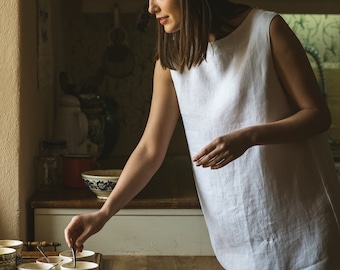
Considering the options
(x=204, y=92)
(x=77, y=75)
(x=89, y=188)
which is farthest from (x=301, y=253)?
(x=77, y=75)

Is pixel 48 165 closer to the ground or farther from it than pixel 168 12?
closer to the ground

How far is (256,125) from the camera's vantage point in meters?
1.58

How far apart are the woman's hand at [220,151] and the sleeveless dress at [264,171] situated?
0.65 ft

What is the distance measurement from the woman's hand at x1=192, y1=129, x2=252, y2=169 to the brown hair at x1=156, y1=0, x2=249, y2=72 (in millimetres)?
287

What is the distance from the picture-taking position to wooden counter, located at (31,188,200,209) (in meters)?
2.24

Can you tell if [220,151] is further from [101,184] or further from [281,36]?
[101,184]

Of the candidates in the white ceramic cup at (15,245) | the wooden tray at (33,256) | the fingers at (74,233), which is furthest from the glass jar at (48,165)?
the fingers at (74,233)

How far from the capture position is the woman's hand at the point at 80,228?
5.34 feet

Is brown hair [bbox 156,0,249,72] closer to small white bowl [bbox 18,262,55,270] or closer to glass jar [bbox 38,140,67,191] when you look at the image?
small white bowl [bbox 18,262,55,270]

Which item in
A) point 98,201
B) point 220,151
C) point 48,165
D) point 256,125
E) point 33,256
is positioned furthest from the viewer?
point 48,165

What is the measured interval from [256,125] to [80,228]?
43 centimetres

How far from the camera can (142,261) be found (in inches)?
Answer: 86.6

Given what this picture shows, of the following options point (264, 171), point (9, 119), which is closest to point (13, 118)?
point (9, 119)

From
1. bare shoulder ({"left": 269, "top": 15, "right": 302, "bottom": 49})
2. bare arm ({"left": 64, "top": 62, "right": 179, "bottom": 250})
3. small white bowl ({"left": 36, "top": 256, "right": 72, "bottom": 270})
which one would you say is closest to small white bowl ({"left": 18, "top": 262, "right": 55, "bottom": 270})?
small white bowl ({"left": 36, "top": 256, "right": 72, "bottom": 270})
